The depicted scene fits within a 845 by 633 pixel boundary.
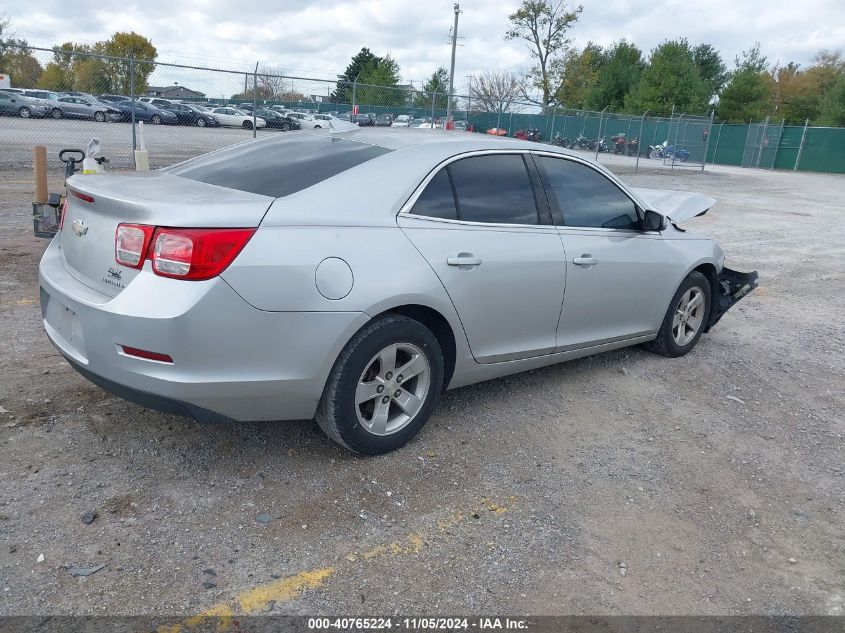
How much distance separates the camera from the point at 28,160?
1531 cm

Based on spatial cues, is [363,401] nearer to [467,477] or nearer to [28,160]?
[467,477]

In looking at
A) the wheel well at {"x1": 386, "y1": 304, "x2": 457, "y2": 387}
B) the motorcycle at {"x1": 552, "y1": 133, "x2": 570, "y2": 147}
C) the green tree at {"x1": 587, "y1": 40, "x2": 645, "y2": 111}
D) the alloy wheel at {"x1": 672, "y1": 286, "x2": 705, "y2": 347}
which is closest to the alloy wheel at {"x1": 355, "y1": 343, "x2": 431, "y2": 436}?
the wheel well at {"x1": 386, "y1": 304, "x2": 457, "y2": 387}

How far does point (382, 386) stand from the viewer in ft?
11.3

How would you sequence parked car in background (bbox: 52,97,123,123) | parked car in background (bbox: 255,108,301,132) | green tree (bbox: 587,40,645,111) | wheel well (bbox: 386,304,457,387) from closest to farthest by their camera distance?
wheel well (bbox: 386,304,457,387) < parked car in background (bbox: 52,97,123,123) < parked car in background (bbox: 255,108,301,132) < green tree (bbox: 587,40,645,111)

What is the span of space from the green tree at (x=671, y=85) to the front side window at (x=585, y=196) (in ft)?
167

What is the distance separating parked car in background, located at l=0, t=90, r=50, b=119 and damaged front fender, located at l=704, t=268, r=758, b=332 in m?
16.1

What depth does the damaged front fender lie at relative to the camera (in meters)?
5.84

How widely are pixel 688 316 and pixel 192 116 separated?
1731 centimetres

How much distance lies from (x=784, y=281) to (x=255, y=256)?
25.5ft

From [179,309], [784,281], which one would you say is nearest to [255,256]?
[179,309]

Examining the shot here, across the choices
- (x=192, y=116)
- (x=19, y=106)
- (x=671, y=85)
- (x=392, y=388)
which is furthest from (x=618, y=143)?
(x=392, y=388)

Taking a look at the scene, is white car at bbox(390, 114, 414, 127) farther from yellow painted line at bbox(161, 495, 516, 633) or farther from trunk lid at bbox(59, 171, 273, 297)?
yellow painted line at bbox(161, 495, 516, 633)

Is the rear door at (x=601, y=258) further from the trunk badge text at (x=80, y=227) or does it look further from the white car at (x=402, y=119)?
the white car at (x=402, y=119)

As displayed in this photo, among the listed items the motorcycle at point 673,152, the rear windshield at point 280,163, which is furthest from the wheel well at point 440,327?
→ the motorcycle at point 673,152
